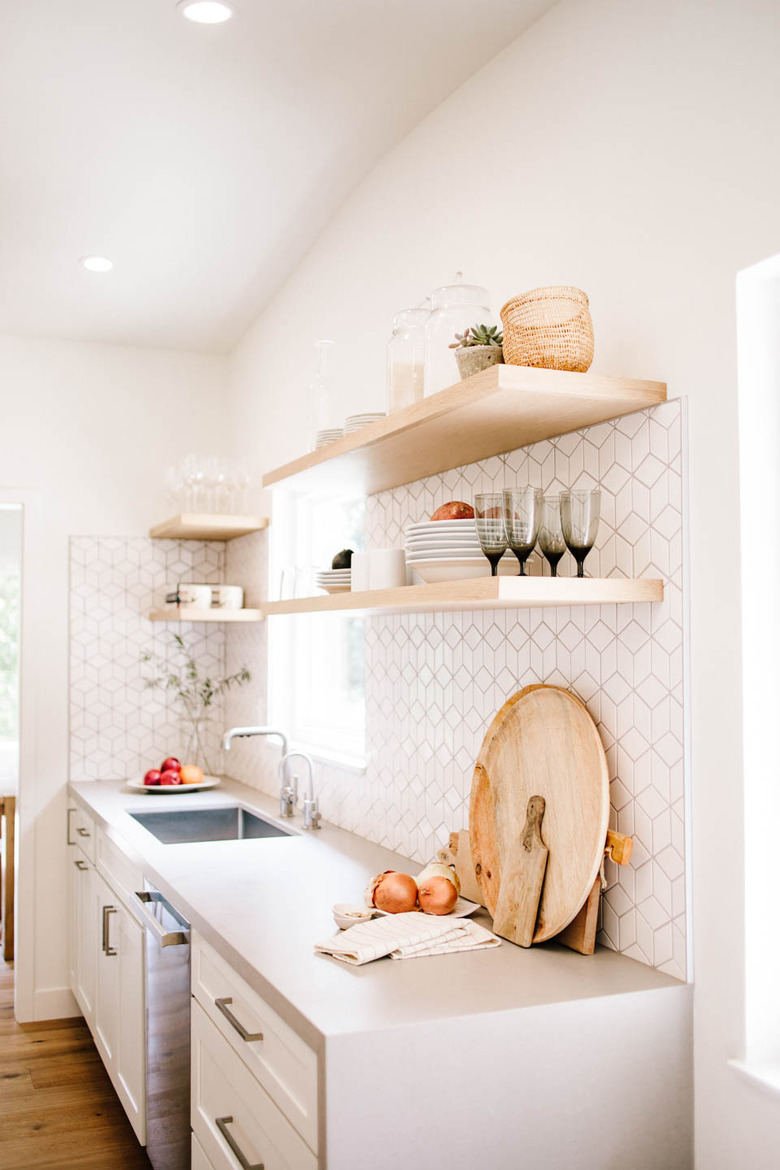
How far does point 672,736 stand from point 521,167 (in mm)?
1226

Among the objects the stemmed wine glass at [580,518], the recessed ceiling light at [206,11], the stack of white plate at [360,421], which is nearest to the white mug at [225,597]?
the stack of white plate at [360,421]

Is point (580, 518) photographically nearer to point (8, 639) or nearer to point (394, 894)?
point (394, 894)

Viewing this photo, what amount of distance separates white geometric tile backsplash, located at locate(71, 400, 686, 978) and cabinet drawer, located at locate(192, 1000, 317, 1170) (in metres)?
0.64

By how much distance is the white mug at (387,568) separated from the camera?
2.11m

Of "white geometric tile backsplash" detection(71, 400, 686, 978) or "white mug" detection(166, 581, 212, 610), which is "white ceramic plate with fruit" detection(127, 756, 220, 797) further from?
"white mug" detection(166, 581, 212, 610)

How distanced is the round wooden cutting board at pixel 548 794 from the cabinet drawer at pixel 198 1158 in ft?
2.55

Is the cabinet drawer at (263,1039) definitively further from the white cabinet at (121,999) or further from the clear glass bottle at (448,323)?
the clear glass bottle at (448,323)

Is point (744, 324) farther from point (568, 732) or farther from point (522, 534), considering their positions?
point (568, 732)

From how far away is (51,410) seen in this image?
427 centimetres

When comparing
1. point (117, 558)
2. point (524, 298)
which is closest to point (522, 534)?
point (524, 298)

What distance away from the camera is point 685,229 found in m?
1.66

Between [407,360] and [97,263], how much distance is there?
1.89 m

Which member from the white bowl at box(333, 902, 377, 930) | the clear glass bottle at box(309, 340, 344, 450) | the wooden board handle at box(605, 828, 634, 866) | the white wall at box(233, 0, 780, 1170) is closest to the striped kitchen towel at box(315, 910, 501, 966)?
the white bowl at box(333, 902, 377, 930)

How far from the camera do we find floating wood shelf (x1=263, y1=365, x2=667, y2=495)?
161cm
